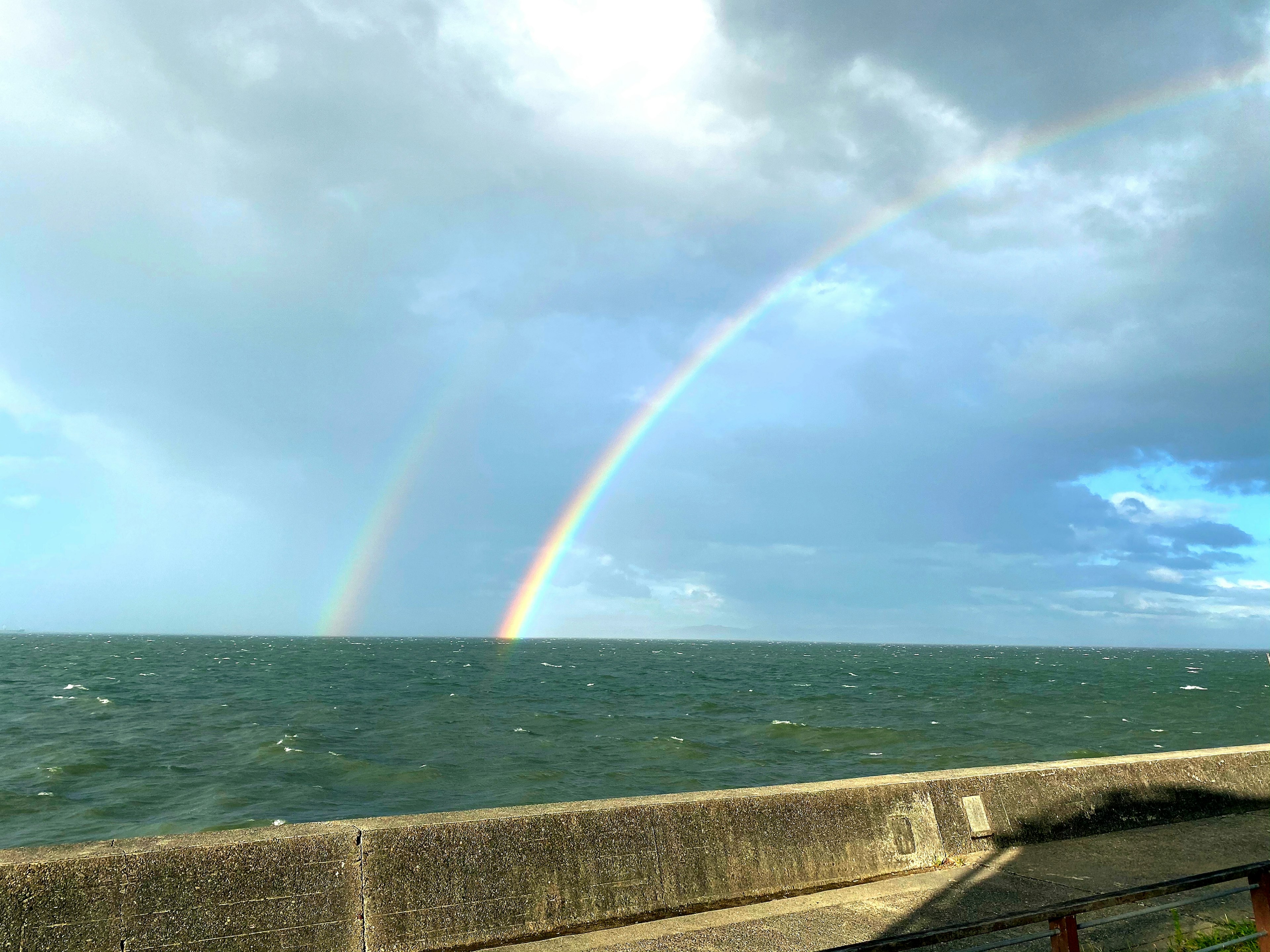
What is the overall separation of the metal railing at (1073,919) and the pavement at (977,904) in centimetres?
115

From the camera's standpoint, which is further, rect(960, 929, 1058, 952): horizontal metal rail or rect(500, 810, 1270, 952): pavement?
rect(500, 810, 1270, 952): pavement

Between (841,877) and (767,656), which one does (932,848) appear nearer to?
(841,877)

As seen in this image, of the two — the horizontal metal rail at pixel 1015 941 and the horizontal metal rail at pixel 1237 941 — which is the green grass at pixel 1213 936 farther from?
the horizontal metal rail at pixel 1237 941

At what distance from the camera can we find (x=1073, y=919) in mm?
2543

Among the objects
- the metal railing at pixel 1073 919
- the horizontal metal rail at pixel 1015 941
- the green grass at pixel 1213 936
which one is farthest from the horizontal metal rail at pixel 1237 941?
the green grass at pixel 1213 936

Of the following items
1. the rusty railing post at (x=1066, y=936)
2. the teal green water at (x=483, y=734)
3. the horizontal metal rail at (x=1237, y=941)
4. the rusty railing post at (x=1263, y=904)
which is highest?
the rusty railing post at (x=1066, y=936)

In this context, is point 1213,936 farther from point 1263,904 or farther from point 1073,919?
point 1073,919

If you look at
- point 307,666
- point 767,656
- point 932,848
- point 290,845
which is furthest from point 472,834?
→ point 767,656

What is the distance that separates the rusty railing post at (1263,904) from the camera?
2861 mm

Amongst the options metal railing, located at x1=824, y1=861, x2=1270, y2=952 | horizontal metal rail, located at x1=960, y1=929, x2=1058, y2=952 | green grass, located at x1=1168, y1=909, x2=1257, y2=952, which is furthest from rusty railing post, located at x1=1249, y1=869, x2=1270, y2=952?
green grass, located at x1=1168, y1=909, x2=1257, y2=952

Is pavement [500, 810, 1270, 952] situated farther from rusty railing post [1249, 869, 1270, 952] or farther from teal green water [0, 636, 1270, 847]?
teal green water [0, 636, 1270, 847]

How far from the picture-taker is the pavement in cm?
430

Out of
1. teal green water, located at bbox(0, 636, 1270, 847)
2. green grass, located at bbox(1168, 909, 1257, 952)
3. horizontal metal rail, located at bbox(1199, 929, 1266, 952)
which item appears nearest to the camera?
horizontal metal rail, located at bbox(1199, 929, 1266, 952)

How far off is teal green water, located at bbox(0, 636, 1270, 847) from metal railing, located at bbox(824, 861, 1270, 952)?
542 inches
